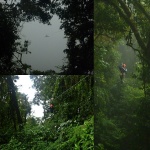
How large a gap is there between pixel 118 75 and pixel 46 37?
0.90 metres

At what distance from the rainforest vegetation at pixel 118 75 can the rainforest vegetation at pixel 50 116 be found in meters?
0.15

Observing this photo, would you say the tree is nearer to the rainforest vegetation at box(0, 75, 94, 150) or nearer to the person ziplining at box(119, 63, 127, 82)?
the rainforest vegetation at box(0, 75, 94, 150)

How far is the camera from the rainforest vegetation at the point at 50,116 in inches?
117

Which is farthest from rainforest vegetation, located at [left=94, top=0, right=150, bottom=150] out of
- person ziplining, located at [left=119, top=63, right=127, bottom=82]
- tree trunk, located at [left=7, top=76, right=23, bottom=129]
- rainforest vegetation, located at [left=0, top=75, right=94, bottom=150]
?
tree trunk, located at [left=7, top=76, right=23, bottom=129]

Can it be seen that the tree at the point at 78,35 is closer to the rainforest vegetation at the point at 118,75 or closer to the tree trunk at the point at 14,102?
the rainforest vegetation at the point at 118,75

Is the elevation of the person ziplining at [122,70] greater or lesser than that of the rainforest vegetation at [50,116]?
greater

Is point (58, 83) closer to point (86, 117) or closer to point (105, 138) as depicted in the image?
point (86, 117)

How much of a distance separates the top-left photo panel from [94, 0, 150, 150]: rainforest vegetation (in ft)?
0.51

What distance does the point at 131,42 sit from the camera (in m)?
2.92

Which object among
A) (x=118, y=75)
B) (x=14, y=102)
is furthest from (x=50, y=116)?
(x=118, y=75)

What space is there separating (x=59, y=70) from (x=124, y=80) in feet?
2.42

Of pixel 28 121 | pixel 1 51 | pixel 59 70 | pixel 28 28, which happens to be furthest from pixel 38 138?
pixel 28 28

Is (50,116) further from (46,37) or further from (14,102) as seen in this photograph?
(46,37)

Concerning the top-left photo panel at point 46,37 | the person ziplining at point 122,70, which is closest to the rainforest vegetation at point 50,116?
the top-left photo panel at point 46,37
